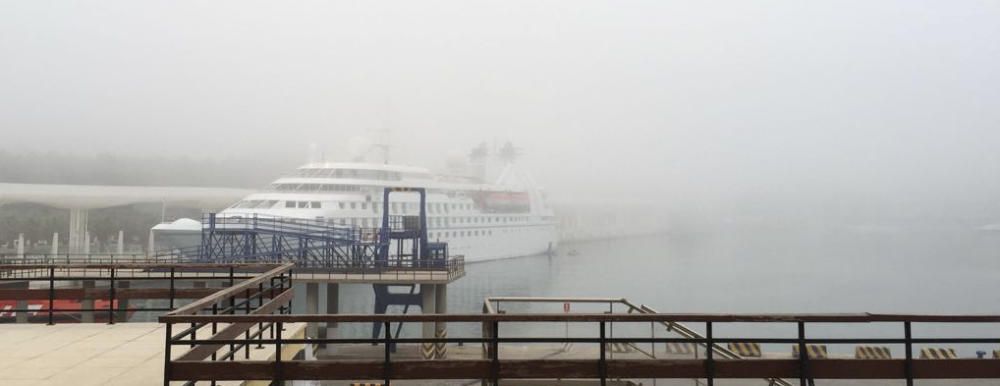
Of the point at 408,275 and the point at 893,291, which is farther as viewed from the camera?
the point at 893,291

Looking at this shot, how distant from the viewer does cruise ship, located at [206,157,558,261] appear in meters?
59.7

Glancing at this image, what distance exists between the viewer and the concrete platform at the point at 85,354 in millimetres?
5320

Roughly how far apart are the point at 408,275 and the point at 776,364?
22.0 metres

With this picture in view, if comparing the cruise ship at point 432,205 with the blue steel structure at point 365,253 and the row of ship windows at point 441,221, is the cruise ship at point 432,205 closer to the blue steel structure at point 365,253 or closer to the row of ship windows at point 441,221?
the row of ship windows at point 441,221

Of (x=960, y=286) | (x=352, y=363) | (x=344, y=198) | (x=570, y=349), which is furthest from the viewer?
(x=344, y=198)

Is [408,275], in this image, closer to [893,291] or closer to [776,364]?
[776,364]

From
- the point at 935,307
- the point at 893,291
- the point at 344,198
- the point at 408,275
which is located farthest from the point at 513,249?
the point at 408,275

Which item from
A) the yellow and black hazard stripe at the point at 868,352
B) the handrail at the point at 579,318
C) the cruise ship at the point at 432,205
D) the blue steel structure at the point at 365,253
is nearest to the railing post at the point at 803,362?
the handrail at the point at 579,318

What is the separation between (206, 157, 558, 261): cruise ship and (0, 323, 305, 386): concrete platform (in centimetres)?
4761

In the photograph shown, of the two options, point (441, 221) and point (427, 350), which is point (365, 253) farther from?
point (441, 221)

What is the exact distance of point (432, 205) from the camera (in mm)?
73125

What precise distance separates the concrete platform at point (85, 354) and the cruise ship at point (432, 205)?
47.6 m

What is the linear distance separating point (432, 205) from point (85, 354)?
66919 mm

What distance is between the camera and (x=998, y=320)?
4.74m
